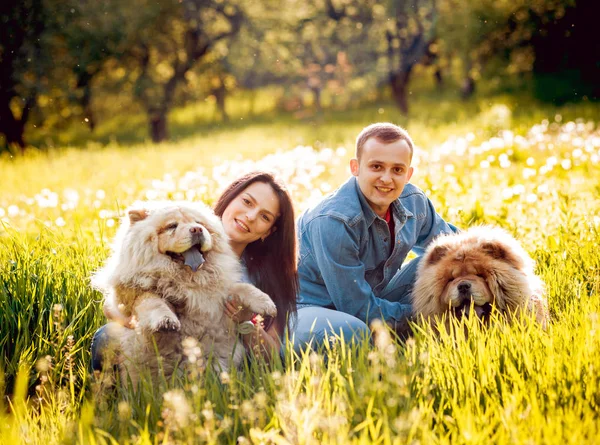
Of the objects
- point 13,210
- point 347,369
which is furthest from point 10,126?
point 347,369

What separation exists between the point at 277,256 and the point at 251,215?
12.7 inches

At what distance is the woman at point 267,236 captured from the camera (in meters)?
3.84

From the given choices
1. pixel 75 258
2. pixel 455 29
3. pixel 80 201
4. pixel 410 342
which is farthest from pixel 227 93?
pixel 410 342

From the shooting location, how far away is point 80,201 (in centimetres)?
877

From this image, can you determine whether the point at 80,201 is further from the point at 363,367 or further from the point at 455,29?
the point at 455,29

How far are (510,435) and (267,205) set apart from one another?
2065 millimetres

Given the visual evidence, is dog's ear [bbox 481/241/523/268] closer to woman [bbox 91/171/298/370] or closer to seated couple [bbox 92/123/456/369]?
seated couple [bbox 92/123/456/369]

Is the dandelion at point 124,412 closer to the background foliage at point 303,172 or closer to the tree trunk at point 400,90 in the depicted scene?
the background foliage at point 303,172

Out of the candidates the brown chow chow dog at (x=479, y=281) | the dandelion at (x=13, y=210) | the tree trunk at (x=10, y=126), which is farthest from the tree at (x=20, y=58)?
the brown chow chow dog at (x=479, y=281)

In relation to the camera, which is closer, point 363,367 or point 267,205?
point 363,367

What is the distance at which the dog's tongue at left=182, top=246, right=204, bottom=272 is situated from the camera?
122 inches

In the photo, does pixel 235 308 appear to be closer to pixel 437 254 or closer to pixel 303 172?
pixel 437 254

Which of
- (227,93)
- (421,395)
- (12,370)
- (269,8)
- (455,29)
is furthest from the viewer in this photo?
(227,93)

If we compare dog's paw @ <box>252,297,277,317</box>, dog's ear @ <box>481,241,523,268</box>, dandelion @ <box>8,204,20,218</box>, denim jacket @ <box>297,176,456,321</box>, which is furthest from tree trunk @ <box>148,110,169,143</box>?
dog's paw @ <box>252,297,277,317</box>
